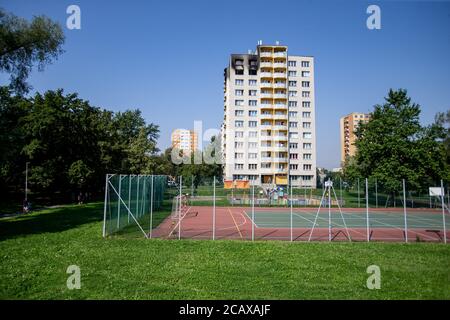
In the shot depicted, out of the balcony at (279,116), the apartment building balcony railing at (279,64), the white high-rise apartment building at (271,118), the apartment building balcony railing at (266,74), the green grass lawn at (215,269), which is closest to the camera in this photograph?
the green grass lawn at (215,269)

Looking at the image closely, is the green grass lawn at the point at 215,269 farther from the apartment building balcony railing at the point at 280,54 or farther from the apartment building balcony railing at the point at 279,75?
the apartment building balcony railing at the point at 280,54

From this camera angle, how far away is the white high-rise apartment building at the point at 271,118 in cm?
6744

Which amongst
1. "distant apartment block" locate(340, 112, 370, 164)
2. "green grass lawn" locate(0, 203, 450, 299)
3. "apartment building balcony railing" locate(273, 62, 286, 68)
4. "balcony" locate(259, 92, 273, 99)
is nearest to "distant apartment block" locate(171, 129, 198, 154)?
"distant apartment block" locate(340, 112, 370, 164)

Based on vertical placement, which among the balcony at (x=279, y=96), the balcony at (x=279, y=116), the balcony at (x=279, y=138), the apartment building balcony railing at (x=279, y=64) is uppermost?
the apartment building balcony railing at (x=279, y=64)

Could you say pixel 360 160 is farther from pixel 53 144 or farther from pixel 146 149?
pixel 53 144

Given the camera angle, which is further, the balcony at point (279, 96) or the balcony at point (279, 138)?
the balcony at point (279, 96)

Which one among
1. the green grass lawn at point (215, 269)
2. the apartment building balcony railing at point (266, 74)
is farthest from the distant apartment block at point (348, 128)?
the green grass lawn at point (215, 269)

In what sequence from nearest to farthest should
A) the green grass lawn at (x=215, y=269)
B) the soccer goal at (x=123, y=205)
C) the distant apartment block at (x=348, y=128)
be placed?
the green grass lawn at (x=215, y=269)
the soccer goal at (x=123, y=205)
the distant apartment block at (x=348, y=128)

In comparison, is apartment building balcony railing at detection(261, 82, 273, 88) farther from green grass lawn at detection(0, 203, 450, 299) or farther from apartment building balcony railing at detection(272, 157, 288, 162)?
green grass lawn at detection(0, 203, 450, 299)

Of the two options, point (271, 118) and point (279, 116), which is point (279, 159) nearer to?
point (271, 118)

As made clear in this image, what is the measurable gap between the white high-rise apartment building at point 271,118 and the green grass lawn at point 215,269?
53186 mm

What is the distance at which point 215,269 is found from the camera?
9.84 meters

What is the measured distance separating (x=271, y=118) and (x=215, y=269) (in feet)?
201

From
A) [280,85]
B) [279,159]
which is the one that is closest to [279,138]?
[279,159]
